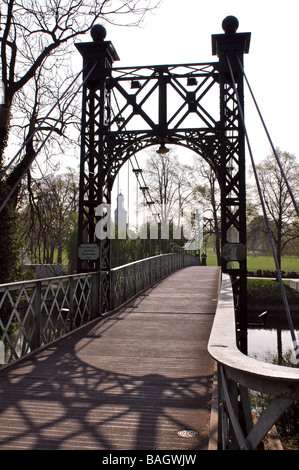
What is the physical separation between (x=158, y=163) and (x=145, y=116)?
92.3 feet

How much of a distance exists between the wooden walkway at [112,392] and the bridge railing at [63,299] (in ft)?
0.97

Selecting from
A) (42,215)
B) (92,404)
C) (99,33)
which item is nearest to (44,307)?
(92,404)

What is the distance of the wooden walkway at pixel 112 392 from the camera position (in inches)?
119

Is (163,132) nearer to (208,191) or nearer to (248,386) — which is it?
(248,386)

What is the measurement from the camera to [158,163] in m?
37.2

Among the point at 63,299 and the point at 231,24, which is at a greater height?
the point at 231,24

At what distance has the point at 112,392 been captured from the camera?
13.2 feet

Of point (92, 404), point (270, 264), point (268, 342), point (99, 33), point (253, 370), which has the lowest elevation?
point (268, 342)

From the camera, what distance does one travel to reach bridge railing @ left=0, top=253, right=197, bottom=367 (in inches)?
210

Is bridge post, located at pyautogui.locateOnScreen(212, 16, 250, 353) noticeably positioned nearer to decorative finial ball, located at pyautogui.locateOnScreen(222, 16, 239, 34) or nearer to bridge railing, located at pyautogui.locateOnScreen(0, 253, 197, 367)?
decorative finial ball, located at pyautogui.locateOnScreen(222, 16, 239, 34)

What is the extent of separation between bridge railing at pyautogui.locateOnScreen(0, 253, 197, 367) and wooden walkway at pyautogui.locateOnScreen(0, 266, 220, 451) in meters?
0.29

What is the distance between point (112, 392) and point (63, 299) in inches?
105
